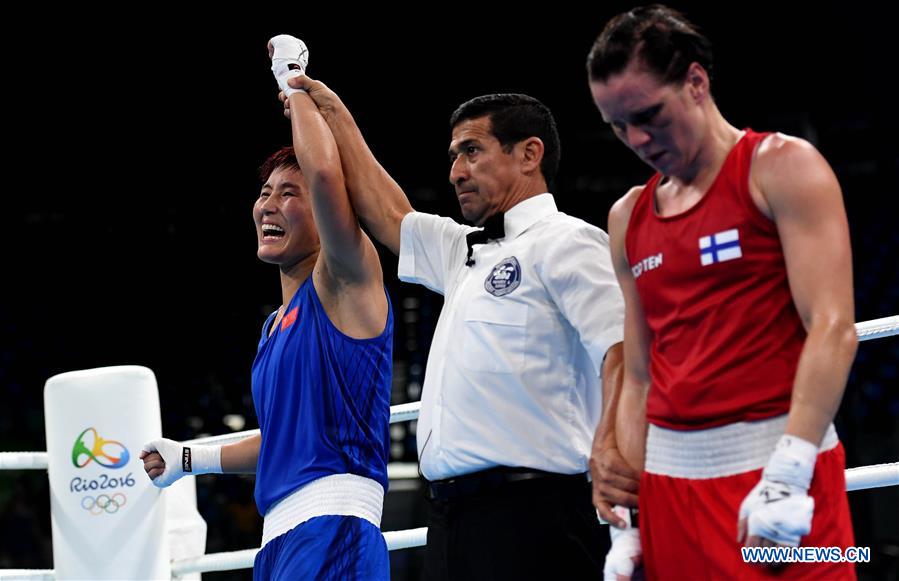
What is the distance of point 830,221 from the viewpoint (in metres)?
1.55

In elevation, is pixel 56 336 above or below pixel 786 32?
below

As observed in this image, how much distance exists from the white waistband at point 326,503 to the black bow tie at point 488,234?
0.59 meters

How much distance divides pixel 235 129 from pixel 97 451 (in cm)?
841

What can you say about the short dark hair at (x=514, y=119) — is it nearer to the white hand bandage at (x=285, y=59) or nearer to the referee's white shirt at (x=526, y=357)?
the referee's white shirt at (x=526, y=357)

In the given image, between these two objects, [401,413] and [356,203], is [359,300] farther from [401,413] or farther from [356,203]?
[401,413]

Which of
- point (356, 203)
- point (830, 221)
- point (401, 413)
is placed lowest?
point (401, 413)

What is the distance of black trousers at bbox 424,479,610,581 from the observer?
2.04 m

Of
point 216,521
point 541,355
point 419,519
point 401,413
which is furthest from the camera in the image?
point 216,521

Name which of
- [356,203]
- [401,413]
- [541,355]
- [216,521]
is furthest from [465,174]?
[216,521]

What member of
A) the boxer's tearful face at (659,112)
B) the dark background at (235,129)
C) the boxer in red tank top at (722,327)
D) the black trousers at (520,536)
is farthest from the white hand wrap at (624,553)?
the dark background at (235,129)

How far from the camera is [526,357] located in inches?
84.0

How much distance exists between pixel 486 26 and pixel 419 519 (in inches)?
230

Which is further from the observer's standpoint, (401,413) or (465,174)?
(401,413)

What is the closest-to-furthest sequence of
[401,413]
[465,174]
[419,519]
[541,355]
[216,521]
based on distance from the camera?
[541,355] < [465,174] < [401,413] < [419,519] < [216,521]
